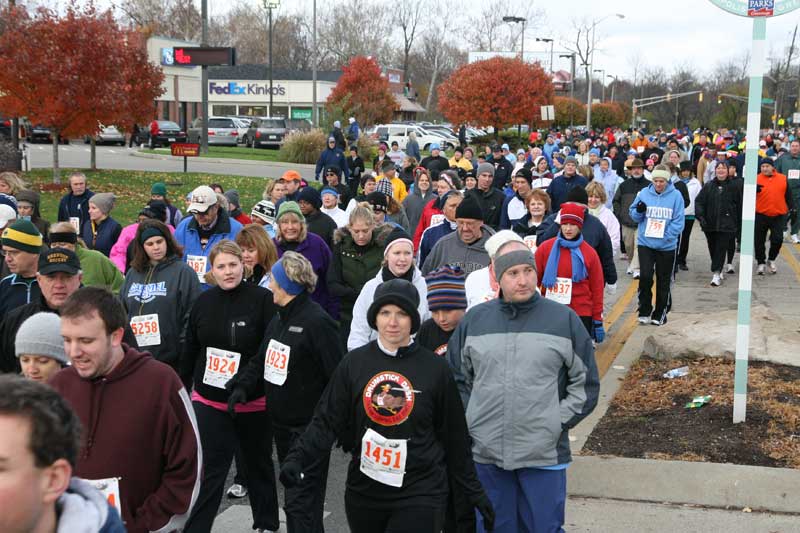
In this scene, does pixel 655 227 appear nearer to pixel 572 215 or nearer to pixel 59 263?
pixel 572 215

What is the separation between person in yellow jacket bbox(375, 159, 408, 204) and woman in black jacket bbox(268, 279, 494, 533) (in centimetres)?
1014

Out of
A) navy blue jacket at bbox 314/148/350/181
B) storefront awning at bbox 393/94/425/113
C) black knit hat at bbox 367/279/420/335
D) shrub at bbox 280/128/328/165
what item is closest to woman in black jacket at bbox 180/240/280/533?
black knit hat at bbox 367/279/420/335

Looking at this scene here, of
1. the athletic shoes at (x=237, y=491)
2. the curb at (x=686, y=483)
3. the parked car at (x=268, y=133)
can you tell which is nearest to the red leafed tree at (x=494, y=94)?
the parked car at (x=268, y=133)

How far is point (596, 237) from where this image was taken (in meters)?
9.64

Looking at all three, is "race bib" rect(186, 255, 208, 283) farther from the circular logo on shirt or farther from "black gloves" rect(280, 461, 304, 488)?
the circular logo on shirt

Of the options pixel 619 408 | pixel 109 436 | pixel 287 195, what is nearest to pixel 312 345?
pixel 109 436

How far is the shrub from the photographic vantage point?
40.9 metres

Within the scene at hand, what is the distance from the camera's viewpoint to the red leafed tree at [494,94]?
49375 millimetres

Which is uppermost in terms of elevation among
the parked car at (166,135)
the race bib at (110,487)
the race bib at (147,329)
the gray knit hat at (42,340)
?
the parked car at (166,135)

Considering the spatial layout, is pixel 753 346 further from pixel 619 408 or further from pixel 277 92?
pixel 277 92

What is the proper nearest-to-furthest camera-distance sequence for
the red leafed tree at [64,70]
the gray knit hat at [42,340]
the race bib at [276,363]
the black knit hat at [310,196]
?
the gray knit hat at [42,340] < the race bib at [276,363] < the black knit hat at [310,196] < the red leafed tree at [64,70]

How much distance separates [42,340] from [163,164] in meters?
33.8

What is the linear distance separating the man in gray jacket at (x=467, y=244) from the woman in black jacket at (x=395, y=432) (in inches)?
141

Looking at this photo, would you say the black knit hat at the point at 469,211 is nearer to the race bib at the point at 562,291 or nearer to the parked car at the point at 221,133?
the race bib at the point at 562,291
